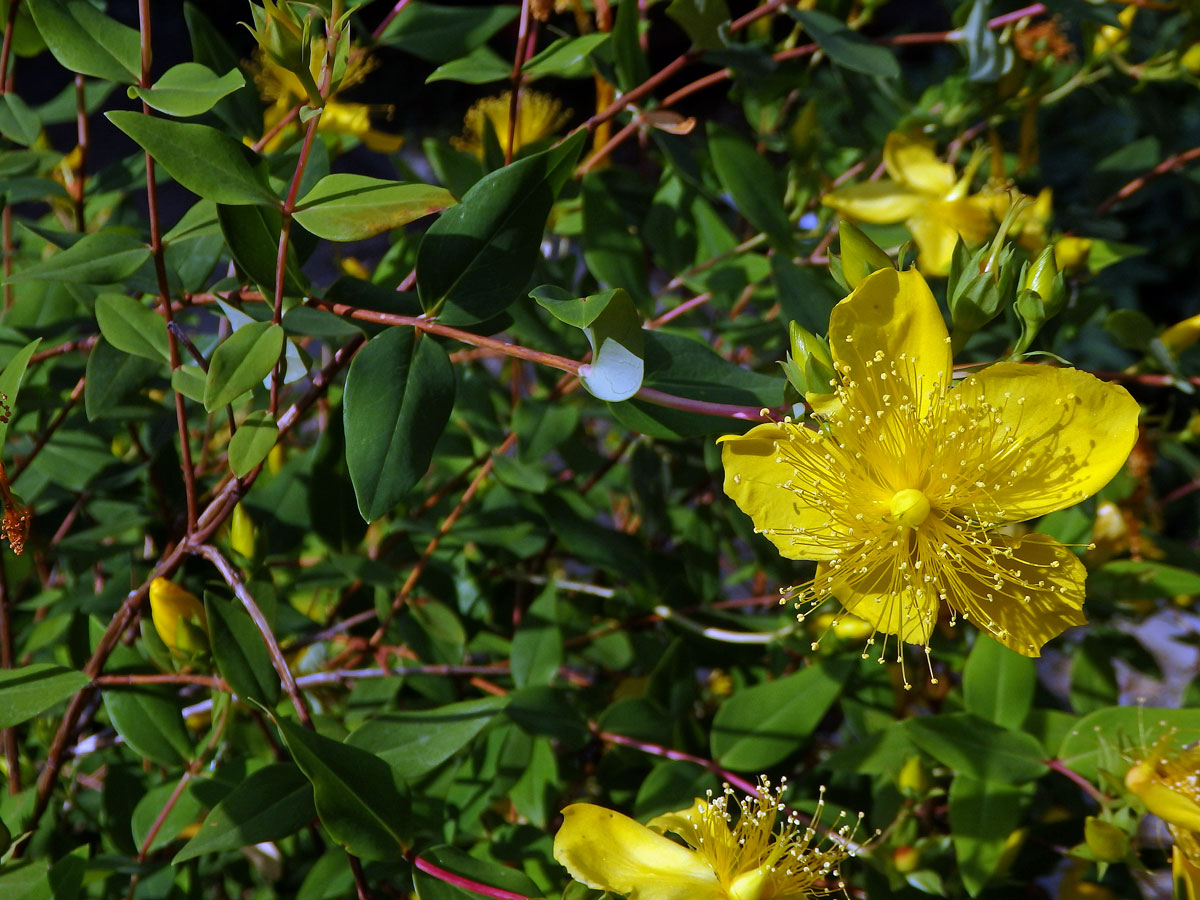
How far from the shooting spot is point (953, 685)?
1.16m

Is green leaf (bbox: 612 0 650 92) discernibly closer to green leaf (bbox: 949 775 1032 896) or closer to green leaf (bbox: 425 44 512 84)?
green leaf (bbox: 425 44 512 84)

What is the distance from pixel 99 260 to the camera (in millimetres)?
614

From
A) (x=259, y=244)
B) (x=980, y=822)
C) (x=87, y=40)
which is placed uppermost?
(x=87, y=40)

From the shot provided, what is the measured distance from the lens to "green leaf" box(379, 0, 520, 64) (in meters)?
0.81

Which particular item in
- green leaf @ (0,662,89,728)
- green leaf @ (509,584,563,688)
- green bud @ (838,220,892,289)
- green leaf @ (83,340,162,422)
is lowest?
green leaf @ (509,584,563,688)

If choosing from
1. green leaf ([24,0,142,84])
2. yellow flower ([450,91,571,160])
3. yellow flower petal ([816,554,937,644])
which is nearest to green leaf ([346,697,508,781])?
yellow flower petal ([816,554,937,644])

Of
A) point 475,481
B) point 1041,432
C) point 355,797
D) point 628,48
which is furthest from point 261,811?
point 628,48

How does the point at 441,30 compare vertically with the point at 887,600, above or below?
above

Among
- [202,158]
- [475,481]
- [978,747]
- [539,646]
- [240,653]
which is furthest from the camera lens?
[475,481]

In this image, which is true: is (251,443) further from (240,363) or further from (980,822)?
(980,822)

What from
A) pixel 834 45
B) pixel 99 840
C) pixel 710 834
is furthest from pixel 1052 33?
pixel 99 840

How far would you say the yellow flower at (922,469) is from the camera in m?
0.53

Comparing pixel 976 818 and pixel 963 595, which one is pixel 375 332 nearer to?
pixel 963 595

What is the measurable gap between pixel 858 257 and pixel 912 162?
44 centimetres
